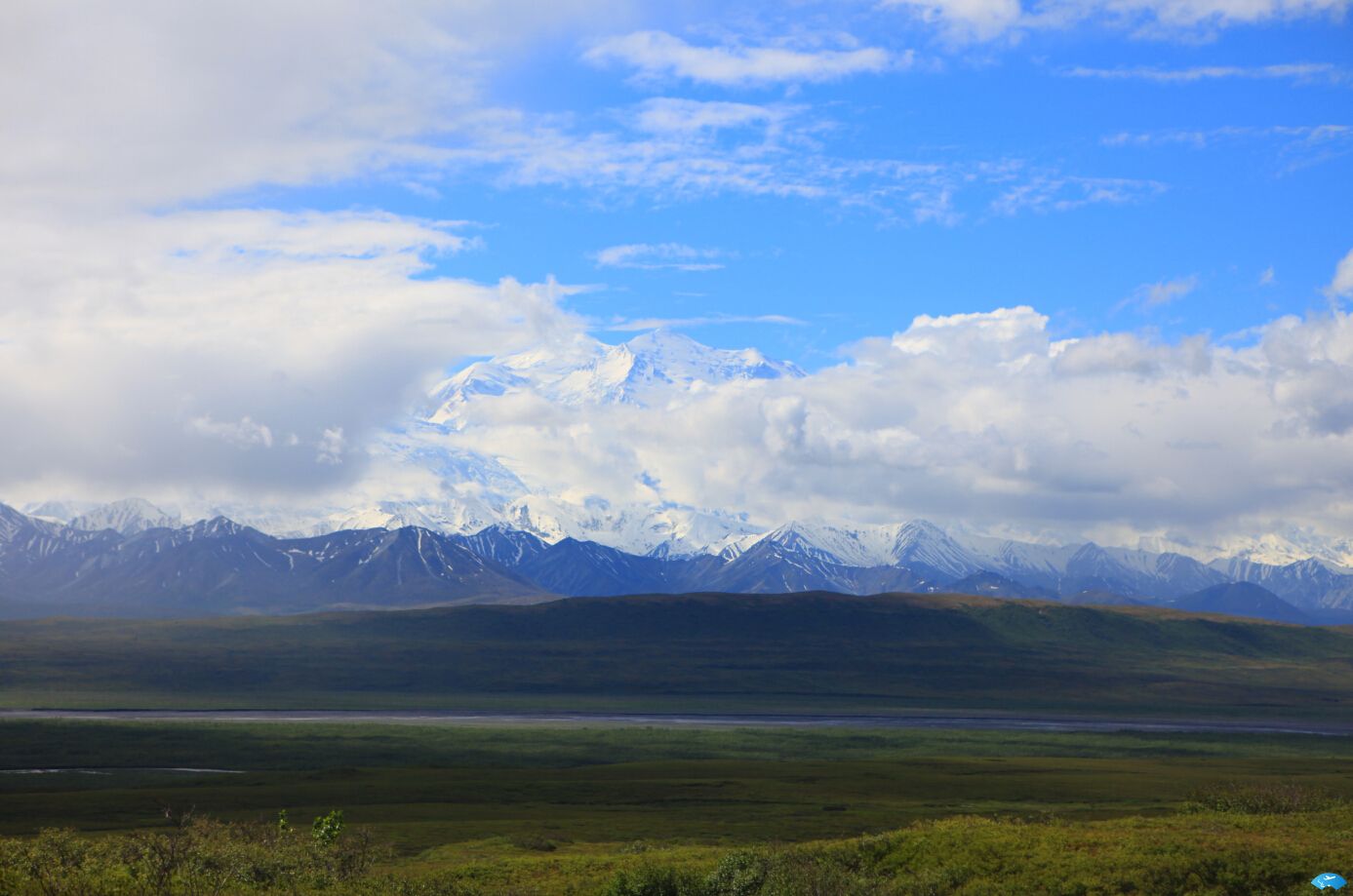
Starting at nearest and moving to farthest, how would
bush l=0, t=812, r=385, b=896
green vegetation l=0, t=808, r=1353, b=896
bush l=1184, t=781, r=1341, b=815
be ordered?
bush l=0, t=812, r=385, b=896 → green vegetation l=0, t=808, r=1353, b=896 → bush l=1184, t=781, r=1341, b=815

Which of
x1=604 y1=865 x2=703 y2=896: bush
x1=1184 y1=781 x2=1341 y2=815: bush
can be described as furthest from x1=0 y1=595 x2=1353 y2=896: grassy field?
x1=1184 y1=781 x2=1341 y2=815: bush

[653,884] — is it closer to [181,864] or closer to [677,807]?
[181,864]

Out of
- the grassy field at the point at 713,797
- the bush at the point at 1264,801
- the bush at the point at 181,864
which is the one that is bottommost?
the grassy field at the point at 713,797

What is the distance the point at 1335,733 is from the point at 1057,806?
116474 millimetres

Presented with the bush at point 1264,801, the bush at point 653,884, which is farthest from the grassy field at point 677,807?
the bush at point 1264,801

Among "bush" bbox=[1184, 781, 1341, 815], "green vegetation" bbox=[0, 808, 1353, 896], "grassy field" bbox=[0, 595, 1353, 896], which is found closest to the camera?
"green vegetation" bbox=[0, 808, 1353, 896]

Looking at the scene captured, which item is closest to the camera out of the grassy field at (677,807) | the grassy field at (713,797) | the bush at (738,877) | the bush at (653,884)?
the grassy field at (677,807)

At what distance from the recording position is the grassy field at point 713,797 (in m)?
55.1

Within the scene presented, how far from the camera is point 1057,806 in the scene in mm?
98812

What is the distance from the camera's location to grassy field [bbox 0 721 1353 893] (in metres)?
55.1

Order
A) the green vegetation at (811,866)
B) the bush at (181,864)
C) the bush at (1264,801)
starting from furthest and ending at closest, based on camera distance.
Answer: the bush at (1264,801) < the green vegetation at (811,866) < the bush at (181,864)

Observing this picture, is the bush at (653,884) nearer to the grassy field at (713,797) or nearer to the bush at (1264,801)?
the grassy field at (713,797)

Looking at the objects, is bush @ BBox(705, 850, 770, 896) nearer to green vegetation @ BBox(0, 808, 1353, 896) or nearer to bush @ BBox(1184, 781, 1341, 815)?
green vegetation @ BBox(0, 808, 1353, 896)

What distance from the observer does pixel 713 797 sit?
105188mm
